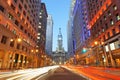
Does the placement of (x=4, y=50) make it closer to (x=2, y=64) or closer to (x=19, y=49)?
(x=2, y=64)

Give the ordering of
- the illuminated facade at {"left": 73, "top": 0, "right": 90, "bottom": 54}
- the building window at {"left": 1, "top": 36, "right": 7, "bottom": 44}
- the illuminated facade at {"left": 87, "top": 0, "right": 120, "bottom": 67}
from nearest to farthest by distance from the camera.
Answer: the building window at {"left": 1, "top": 36, "right": 7, "bottom": 44}, the illuminated facade at {"left": 87, "top": 0, "right": 120, "bottom": 67}, the illuminated facade at {"left": 73, "top": 0, "right": 90, "bottom": 54}

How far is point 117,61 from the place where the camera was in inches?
1975

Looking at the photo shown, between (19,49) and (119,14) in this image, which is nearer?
(119,14)

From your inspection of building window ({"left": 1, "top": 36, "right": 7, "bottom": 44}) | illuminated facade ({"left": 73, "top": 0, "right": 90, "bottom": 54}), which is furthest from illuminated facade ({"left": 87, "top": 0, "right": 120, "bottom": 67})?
illuminated facade ({"left": 73, "top": 0, "right": 90, "bottom": 54})

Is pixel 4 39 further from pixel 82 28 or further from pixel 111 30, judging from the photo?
pixel 82 28

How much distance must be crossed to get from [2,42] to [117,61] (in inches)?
1507

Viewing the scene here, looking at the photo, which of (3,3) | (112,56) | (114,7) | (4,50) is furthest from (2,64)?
(114,7)

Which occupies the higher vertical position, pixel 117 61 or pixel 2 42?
pixel 2 42

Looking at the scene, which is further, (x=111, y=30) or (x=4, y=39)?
(x=111, y=30)

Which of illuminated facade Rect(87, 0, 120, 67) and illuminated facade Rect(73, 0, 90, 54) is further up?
illuminated facade Rect(73, 0, 90, 54)

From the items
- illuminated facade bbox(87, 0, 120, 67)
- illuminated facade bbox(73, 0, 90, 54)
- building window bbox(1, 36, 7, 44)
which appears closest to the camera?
building window bbox(1, 36, 7, 44)

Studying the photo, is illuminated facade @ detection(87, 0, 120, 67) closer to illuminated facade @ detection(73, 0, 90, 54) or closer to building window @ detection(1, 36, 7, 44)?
building window @ detection(1, 36, 7, 44)

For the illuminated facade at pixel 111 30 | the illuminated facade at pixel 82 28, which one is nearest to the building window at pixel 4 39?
the illuminated facade at pixel 111 30

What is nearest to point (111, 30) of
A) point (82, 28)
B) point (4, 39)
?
point (4, 39)
